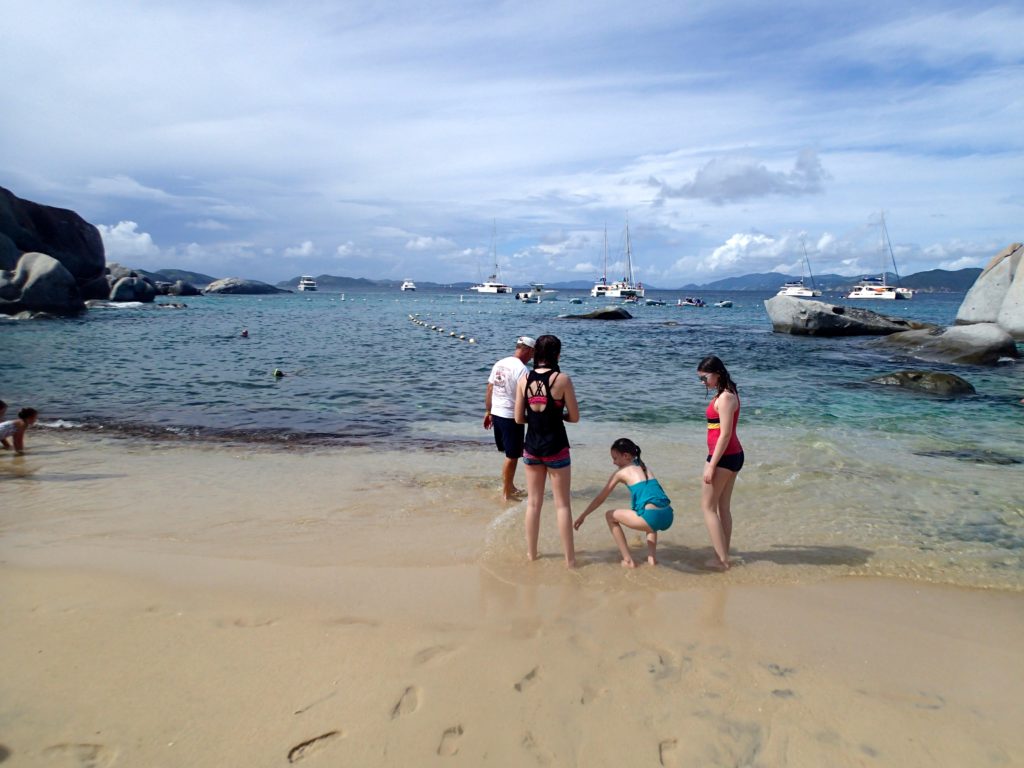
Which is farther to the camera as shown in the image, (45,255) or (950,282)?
(950,282)

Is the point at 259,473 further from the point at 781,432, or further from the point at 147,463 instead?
the point at 781,432

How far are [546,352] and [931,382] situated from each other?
14866mm

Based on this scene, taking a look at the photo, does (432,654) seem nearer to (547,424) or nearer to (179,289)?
(547,424)

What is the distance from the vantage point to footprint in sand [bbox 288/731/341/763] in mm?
3078

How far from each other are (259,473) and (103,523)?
236 cm

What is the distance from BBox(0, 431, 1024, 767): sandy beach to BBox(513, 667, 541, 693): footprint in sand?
12 mm

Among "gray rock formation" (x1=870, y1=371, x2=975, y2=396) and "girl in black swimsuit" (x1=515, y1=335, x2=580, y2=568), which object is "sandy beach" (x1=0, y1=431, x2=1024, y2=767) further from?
"gray rock formation" (x1=870, y1=371, x2=975, y2=396)

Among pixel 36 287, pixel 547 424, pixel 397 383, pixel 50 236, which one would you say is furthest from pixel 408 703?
pixel 50 236

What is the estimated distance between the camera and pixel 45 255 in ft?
142

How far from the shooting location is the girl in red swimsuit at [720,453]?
5.31 m

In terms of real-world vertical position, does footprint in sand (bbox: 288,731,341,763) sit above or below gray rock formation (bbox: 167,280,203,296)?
below

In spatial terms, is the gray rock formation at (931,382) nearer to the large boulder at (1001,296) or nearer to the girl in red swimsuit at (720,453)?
the girl in red swimsuit at (720,453)

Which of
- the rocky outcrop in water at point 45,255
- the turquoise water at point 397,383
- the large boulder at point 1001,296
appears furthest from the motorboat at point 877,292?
the rocky outcrop in water at point 45,255

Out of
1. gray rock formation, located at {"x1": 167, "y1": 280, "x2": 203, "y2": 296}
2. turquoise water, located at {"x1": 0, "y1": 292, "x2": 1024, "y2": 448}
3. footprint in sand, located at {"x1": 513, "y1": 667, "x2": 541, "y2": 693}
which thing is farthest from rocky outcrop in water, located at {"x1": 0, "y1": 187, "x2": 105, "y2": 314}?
footprint in sand, located at {"x1": 513, "y1": 667, "x2": 541, "y2": 693}
